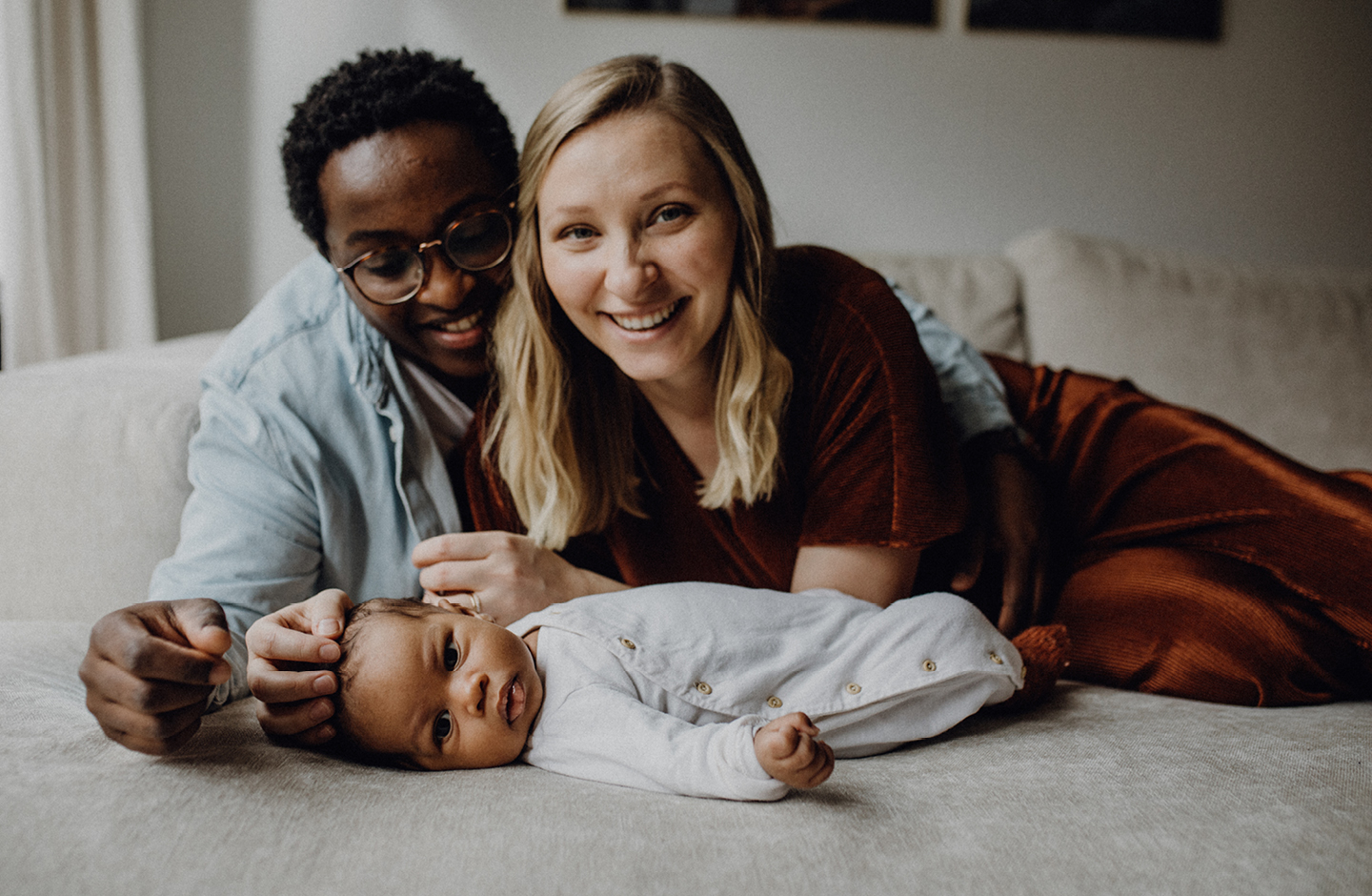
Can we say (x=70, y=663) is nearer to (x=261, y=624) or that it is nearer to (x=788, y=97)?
(x=261, y=624)

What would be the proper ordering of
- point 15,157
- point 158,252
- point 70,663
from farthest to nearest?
point 158,252
point 15,157
point 70,663

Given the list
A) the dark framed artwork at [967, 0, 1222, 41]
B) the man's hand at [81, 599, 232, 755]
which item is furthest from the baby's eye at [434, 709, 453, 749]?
the dark framed artwork at [967, 0, 1222, 41]

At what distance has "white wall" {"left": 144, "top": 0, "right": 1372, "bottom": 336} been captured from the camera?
2545 mm

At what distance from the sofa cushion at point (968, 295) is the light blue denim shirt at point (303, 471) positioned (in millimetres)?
1345

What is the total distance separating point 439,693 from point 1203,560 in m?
1.09

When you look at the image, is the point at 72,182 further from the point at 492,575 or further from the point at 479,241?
the point at 492,575

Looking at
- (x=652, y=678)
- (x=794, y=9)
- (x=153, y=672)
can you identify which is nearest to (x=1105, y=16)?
(x=794, y=9)

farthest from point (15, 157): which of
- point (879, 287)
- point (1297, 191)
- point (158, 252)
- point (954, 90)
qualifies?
point (1297, 191)

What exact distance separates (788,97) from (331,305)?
176 cm

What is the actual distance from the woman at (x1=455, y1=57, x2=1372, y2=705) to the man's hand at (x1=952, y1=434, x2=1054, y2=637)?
0.05 m

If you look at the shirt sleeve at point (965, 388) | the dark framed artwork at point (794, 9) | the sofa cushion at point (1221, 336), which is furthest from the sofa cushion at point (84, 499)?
the sofa cushion at point (1221, 336)

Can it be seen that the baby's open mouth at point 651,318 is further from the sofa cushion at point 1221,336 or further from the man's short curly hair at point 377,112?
the sofa cushion at point 1221,336

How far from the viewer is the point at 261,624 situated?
0.99 metres

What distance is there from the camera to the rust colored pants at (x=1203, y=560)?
120 cm
